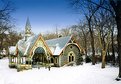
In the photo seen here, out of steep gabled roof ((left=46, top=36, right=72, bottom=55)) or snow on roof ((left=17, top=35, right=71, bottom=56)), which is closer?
snow on roof ((left=17, top=35, right=71, bottom=56))

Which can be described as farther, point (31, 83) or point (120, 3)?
point (31, 83)

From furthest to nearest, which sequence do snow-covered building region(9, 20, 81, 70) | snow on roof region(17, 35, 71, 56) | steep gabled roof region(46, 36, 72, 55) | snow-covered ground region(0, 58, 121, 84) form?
steep gabled roof region(46, 36, 72, 55), snow on roof region(17, 35, 71, 56), snow-covered building region(9, 20, 81, 70), snow-covered ground region(0, 58, 121, 84)

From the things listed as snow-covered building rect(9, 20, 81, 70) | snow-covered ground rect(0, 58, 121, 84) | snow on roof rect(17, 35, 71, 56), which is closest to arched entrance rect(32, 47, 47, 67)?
snow-covered building rect(9, 20, 81, 70)

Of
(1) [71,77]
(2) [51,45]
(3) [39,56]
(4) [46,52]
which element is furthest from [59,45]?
(1) [71,77]

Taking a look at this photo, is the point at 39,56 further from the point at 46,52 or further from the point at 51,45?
the point at 46,52

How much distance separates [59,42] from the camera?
44562mm

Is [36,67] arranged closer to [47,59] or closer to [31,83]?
[47,59]

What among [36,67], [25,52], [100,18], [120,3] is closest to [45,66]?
[36,67]

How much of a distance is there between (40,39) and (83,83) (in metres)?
21.5

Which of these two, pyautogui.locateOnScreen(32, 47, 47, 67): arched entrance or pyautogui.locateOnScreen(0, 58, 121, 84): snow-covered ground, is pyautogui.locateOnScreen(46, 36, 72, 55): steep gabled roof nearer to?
pyautogui.locateOnScreen(32, 47, 47, 67): arched entrance

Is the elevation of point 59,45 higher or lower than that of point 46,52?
higher

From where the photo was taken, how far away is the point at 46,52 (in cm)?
4100

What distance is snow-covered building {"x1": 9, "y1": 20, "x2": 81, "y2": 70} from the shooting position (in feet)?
128

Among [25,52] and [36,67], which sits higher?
[25,52]
